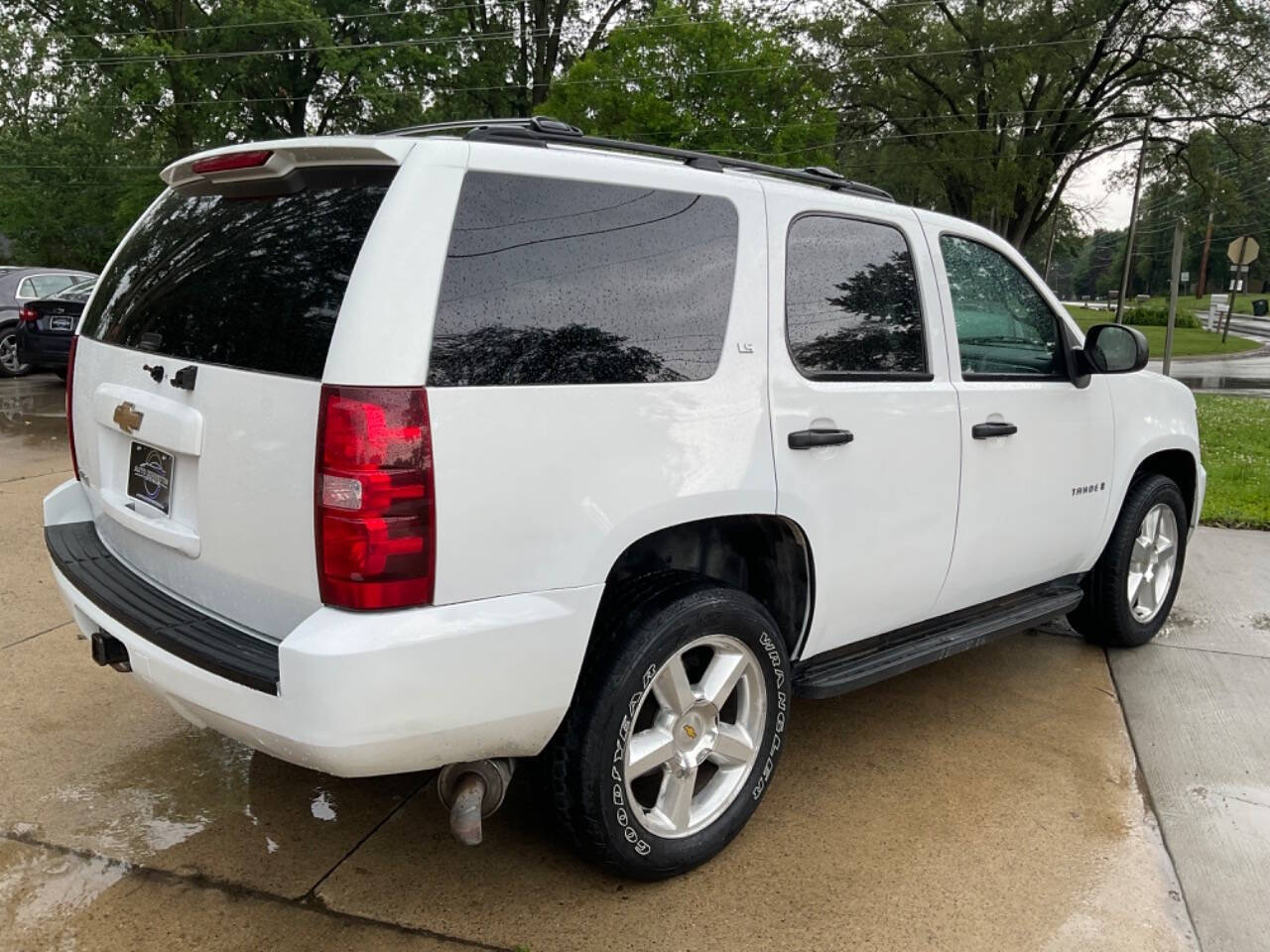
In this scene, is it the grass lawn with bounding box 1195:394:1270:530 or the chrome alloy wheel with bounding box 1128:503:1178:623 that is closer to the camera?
the chrome alloy wheel with bounding box 1128:503:1178:623

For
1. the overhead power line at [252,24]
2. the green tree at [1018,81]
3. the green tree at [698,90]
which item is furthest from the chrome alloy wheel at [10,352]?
the green tree at [1018,81]

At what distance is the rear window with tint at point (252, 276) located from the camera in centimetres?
235

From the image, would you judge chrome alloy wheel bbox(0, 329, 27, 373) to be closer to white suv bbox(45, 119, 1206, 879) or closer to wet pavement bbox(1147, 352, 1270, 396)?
white suv bbox(45, 119, 1206, 879)

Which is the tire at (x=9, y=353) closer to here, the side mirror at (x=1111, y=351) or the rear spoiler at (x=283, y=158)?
the rear spoiler at (x=283, y=158)

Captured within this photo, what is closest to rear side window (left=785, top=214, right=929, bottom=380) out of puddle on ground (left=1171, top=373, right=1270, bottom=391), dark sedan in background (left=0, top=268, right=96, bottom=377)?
dark sedan in background (left=0, top=268, right=96, bottom=377)

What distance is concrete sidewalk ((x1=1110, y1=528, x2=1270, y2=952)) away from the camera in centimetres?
287

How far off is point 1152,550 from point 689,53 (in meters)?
19.3

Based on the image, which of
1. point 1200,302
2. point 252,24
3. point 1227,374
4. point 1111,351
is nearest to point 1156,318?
point 1227,374

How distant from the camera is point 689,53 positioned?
21.7 m

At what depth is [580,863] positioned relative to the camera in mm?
2973

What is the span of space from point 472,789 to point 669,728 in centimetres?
58

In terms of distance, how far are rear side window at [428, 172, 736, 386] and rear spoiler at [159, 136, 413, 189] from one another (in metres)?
0.22

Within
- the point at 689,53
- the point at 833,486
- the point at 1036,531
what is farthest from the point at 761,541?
the point at 689,53

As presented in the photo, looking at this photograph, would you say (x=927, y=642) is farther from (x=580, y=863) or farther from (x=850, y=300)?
(x=580, y=863)
